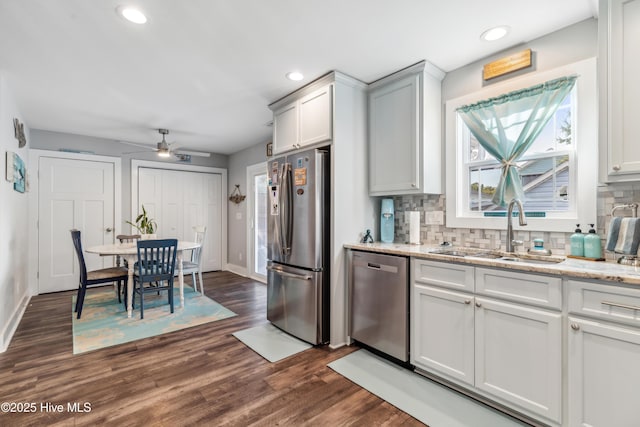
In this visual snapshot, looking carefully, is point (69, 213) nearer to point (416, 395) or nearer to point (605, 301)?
point (416, 395)

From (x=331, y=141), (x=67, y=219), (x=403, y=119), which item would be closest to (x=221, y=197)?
(x=67, y=219)

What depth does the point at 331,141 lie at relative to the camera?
9.08 feet

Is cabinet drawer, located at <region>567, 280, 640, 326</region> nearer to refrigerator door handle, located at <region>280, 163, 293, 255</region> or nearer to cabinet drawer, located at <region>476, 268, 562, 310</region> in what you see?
cabinet drawer, located at <region>476, 268, 562, 310</region>

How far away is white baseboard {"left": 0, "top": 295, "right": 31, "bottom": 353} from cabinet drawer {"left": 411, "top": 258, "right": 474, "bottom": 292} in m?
3.53

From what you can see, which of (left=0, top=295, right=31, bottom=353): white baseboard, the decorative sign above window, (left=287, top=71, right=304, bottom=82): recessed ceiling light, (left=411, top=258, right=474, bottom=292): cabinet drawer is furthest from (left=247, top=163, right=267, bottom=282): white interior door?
the decorative sign above window

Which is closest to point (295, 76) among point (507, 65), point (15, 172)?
point (507, 65)

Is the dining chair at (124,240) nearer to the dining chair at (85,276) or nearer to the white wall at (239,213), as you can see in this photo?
the dining chair at (85,276)

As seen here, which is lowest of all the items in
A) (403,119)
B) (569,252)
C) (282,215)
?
(569,252)

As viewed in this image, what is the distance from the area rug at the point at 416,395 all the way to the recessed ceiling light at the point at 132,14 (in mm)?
2757

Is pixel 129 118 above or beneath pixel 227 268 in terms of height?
above

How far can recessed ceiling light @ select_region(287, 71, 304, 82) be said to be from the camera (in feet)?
9.09

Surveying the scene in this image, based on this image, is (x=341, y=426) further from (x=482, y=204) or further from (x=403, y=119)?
(x=403, y=119)

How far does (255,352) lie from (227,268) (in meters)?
3.91

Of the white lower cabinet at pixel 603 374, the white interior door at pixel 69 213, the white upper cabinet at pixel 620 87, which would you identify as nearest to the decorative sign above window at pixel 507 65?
the white upper cabinet at pixel 620 87
